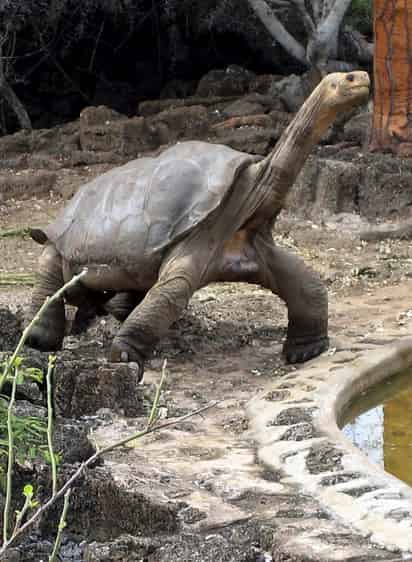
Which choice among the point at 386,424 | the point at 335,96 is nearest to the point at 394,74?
the point at 335,96

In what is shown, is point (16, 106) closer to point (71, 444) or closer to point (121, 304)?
point (121, 304)

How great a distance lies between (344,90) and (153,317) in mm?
1239

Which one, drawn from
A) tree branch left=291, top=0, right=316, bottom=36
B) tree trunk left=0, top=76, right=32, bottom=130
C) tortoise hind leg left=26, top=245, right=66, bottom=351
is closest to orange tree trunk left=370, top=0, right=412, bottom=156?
tree branch left=291, top=0, right=316, bottom=36

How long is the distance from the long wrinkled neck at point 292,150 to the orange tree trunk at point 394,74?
11.7 ft

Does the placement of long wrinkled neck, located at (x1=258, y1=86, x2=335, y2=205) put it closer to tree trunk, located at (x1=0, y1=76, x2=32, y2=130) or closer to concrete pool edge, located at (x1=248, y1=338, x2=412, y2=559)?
concrete pool edge, located at (x1=248, y1=338, x2=412, y2=559)

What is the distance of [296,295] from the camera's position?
18.2 feet

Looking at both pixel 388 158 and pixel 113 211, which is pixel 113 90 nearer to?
pixel 388 158

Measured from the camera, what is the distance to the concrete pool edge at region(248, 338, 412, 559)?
3432mm

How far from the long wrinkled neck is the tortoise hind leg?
43.2 inches

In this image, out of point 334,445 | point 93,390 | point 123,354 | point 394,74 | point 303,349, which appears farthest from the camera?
point 394,74

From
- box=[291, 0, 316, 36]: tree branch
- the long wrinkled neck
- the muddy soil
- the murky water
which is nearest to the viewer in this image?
the muddy soil

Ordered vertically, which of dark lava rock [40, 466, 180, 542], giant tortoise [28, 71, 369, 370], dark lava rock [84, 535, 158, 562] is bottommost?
dark lava rock [40, 466, 180, 542]

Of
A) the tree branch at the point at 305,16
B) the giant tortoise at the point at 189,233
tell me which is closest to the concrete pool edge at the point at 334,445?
the giant tortoise at the point at 189,233

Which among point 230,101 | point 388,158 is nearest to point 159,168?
point 388,158
